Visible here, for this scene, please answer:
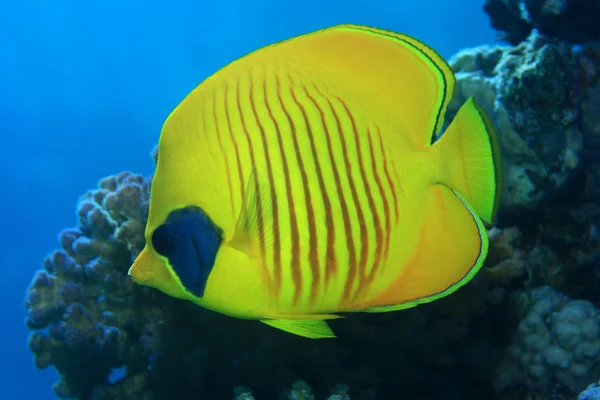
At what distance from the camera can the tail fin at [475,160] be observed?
0.84m

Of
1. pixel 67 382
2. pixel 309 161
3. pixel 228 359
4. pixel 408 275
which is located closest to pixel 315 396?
pixel 228 359

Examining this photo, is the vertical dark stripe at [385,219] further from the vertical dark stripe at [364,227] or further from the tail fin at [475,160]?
the tail fin at [475,160]

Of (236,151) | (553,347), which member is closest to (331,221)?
(236,151)

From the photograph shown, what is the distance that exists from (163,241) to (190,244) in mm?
53

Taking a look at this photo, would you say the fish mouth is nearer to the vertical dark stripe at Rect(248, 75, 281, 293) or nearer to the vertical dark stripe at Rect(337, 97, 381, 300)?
the vertical dark stripe at Rect(248, 75, 281, 293)

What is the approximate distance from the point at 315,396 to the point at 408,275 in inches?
46.7

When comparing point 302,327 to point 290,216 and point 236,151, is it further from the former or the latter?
point 236,151

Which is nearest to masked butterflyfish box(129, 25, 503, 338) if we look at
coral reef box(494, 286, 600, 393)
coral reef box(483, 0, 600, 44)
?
coral reef box(494, 286, 600, 393)

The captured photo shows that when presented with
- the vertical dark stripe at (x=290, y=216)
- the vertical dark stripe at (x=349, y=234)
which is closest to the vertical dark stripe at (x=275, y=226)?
the vertical dark stripe at (x=290, y=216)

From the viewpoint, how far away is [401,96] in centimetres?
91

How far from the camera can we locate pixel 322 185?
0.82 metres

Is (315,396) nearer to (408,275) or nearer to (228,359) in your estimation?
(228,359)

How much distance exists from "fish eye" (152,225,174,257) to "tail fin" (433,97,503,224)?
0.49 m

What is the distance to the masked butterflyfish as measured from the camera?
818 millimetres
